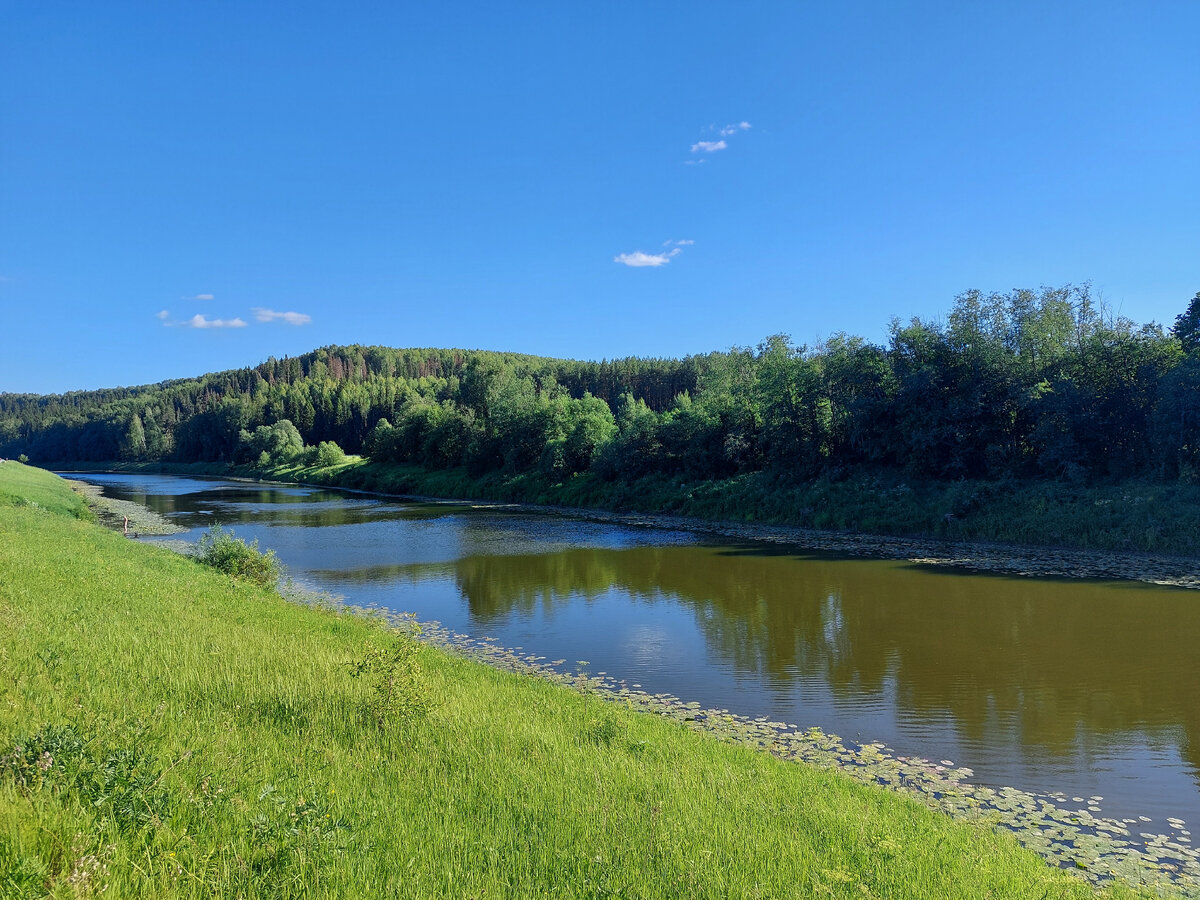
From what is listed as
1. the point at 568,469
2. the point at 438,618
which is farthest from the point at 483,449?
the point at 438,618

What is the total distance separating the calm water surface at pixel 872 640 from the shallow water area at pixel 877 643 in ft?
0.18

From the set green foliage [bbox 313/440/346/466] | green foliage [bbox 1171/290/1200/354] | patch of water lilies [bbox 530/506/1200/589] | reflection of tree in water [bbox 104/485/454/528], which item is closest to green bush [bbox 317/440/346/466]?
green foliage [bbox 313/440/346/466]

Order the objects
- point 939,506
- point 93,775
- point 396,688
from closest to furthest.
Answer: point 93,775, point 396,688, point 939,506

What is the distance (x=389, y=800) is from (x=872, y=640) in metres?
13.3

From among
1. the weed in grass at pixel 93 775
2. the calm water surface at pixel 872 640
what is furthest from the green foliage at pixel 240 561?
the weed in grass at pixel 93 775

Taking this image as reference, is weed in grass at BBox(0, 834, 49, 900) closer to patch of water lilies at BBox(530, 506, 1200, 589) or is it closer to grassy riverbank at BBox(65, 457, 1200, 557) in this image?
patch of water lilies at BBox(530, 506, 1200, 589)

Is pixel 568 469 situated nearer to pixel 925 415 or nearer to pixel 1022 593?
pixel 925 415

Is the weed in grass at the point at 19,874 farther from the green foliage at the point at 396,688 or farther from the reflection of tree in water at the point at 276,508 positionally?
the reflection of tree in water at the point at 276,508

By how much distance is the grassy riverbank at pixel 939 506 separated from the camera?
25781mm

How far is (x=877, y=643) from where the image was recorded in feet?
52.2

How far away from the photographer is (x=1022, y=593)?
802 inches

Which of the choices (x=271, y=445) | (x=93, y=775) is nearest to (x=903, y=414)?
(x=93, y=775)

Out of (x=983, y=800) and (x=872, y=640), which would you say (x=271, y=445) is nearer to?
(x=872, y=640)

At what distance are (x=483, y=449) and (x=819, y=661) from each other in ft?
182
